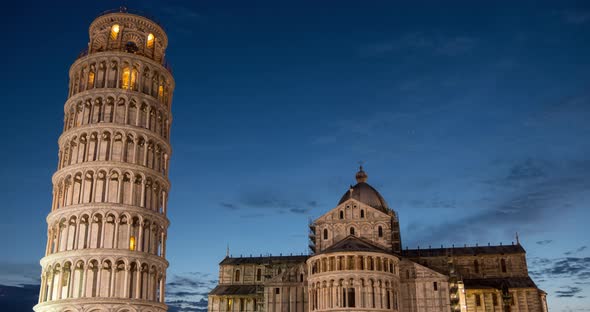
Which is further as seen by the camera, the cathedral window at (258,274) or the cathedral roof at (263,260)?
the cathedral roof at (263,260)

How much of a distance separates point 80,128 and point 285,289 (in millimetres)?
35034

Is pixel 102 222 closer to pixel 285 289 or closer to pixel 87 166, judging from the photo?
pixel 87 166

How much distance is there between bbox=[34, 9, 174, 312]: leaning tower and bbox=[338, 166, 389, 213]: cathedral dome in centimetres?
3280

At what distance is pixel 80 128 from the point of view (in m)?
44.5

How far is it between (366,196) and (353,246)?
14.1m

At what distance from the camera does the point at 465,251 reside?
264ft

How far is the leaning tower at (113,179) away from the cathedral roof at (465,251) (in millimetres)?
45812

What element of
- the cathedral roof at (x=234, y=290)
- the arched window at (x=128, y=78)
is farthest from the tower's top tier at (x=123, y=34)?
the cathedral roof at (x=234, y=290)

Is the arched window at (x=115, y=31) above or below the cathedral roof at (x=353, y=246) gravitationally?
above

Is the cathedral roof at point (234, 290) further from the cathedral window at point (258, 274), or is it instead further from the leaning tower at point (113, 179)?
the leaning tower at point (113, 179)

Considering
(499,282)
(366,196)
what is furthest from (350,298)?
(499,282)

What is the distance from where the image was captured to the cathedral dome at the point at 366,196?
7525cm

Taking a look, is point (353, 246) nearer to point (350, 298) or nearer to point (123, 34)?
point (350, 298)

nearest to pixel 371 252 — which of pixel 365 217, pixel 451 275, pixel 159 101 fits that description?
pixel 365 217
